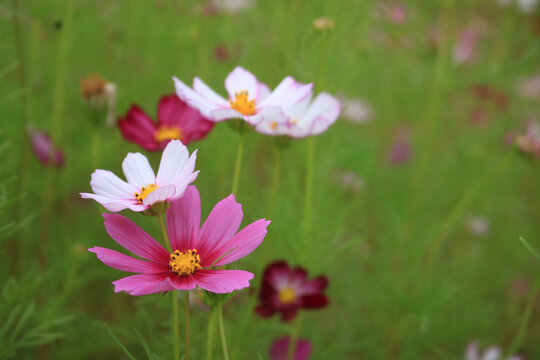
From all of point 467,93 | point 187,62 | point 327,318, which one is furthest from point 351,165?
point 467,93

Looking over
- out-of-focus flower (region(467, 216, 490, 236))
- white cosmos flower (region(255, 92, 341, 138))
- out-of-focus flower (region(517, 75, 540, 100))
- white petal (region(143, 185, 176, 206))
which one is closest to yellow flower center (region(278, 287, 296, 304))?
white cosmos flower (region(255, 92, 341, 138))

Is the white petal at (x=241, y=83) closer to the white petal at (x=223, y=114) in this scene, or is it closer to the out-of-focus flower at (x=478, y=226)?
the white petal at (x=223, y=114)

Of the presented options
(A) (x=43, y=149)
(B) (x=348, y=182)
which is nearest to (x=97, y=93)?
(A) (x=43, y=149)

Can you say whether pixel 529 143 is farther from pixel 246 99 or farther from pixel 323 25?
pixel 246 99

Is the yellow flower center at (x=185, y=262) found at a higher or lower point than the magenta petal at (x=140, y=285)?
higher

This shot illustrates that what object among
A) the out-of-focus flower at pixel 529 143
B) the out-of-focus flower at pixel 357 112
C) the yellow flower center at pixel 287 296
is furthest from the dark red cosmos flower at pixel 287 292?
the out-of-focus flower at pixel 357 112

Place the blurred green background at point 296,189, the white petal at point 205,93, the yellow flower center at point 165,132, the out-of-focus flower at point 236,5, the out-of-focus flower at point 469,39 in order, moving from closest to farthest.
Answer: the white petal at point 205,93 → the yellow flower center at point 165,132 → the blurred green background at point 296,189 → the out-of-focus flower at point 236,5 → the out-of-focus flower at point 469,39

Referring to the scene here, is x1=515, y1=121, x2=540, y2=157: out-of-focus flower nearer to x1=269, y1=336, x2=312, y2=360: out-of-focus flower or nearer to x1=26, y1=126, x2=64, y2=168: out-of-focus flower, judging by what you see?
x1=269, y1=336, x2=312, y2=360: out-of-focus flower
